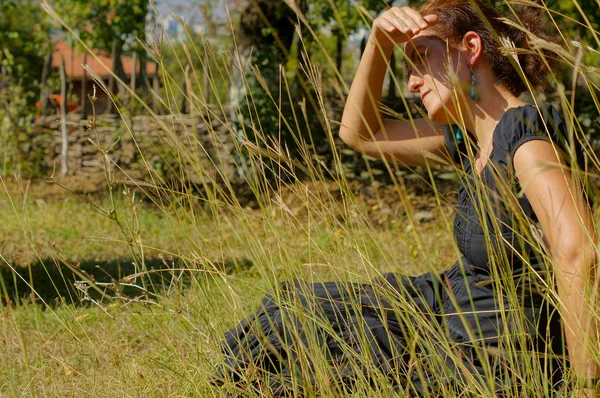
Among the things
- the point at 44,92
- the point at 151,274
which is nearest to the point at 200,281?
the point at 151,274

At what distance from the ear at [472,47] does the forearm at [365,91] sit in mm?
222

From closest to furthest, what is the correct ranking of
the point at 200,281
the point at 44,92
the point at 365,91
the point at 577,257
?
the point at 577,257 → the point at 365,91 → the point at 200,281 → the point at 44,92

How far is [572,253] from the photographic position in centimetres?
139

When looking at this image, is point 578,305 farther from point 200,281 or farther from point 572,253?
point 200,281

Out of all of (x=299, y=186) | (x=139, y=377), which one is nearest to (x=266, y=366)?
(x=139, y=377)

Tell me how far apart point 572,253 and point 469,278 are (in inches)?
19.7

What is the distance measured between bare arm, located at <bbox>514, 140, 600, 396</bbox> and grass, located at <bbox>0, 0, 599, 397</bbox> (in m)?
0.08

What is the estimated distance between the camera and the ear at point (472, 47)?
1790 mm

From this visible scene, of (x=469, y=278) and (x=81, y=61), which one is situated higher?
(x=469, y=278)

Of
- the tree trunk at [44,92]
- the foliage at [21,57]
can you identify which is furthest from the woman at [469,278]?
the tree trunk at [44,92]

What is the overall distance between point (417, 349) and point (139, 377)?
69cm

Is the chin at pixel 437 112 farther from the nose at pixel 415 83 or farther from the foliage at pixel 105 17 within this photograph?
the foliage at pixel 105 17

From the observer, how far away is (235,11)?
324 inches

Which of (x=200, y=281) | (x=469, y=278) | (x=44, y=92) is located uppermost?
(x=469, y=278)
